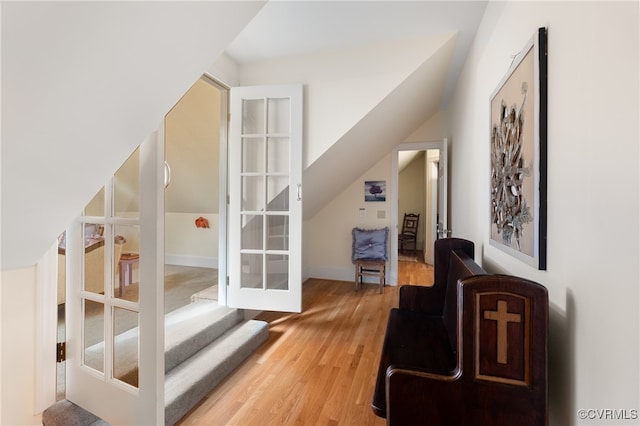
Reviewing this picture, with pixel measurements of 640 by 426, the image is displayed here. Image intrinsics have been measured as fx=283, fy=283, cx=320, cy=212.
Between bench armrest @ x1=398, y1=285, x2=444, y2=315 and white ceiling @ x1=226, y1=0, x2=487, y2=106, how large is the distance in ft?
6.73

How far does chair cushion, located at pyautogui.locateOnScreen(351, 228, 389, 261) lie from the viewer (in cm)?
418

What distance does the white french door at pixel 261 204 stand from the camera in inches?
107

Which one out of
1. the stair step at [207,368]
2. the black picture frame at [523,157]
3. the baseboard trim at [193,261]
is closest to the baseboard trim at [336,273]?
the baseboard trim at [193,261]

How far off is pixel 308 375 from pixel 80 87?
2091 mm

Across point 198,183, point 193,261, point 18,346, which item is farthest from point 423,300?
point 193,261

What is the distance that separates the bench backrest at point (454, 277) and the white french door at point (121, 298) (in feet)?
4.79

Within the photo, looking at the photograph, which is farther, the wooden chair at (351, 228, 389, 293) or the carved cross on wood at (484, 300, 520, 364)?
the wooden chair at (351, 228, 389, 293)

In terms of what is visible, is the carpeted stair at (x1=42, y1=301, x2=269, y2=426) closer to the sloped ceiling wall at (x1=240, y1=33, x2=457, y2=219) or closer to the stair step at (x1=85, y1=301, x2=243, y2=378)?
the stair step at (x1=85, y1=301, x2=243, y2=378)

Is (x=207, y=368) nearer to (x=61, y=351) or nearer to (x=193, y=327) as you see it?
(x=193, y=327)

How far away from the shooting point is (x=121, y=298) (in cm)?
142

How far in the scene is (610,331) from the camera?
741 millimetres

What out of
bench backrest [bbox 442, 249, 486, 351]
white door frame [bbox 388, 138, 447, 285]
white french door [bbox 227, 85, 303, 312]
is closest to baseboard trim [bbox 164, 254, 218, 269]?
white french door [bbox 227, 85, 303, 312]

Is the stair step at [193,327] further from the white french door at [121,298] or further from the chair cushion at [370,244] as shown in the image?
the chair cushion at [370,244]

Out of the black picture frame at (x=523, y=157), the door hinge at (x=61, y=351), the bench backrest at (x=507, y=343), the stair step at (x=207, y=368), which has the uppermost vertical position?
the black picture frame at (x=523, y=157)
